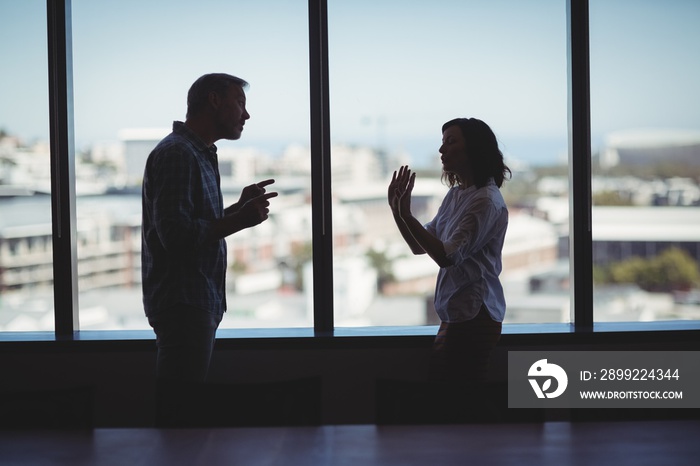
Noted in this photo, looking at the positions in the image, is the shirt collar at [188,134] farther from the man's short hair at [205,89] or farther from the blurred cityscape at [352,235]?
the blurred cityscape at [352,235]

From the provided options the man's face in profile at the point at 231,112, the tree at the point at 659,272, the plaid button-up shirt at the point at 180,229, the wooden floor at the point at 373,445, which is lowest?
the wooden floor at the point at 373,445

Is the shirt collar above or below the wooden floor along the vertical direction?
above

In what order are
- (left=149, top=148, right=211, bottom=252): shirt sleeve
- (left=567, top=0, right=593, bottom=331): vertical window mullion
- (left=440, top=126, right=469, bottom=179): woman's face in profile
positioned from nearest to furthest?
(left=149, top=148, right=211, bottom=252): shirt sleeve, (left=440, top=126, right=469, bottom=179): woman's face in profile, (left=567, top=0, right=593, bottom=331): vertical window mullion

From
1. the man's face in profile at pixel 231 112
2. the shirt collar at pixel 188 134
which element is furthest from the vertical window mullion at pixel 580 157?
the shirt collar at pixel 188 134

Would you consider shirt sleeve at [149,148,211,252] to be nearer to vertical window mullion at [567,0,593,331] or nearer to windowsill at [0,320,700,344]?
windowsill at [0,320,700,344]

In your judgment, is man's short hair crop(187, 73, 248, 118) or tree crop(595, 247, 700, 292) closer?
man's short hair crop(187, 73, 248, 118)

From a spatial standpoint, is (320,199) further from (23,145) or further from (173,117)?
(23,145)

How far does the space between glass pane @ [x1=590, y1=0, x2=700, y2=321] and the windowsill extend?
12 cm

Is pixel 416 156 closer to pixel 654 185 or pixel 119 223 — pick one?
pixel 654 185

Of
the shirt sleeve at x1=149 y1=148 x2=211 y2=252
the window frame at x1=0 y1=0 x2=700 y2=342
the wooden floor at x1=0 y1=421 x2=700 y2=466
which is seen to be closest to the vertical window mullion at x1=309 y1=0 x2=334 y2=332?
the window frame at x1=0 y1=0 x2=700 y2=342

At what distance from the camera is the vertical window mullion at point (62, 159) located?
9.96 ft

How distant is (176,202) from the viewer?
2016 millimetres

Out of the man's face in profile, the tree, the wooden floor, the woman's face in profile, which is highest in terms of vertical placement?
the man's face in profile

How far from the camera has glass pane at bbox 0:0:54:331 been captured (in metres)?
3.07
